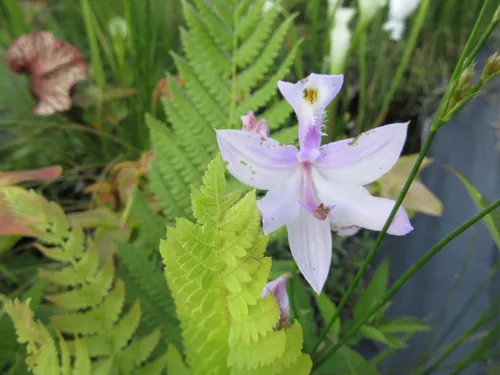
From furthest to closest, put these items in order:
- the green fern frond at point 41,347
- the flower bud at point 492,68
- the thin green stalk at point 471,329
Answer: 1. the thin green stalk at point 471,329
2. the green fern frond at point 41,347
3. the flower bud at point 492,68

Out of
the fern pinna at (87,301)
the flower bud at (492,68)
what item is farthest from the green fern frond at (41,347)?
the flower bud at (492,68)

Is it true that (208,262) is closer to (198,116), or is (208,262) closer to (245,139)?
(245,139)

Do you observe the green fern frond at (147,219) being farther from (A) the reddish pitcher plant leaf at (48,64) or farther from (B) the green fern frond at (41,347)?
(A) the reddish pitcher plant leaf at (48,64)

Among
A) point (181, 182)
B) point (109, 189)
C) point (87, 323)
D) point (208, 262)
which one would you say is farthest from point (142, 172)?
point (208, 262)

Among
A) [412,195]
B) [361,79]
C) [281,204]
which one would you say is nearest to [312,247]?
[281,204]

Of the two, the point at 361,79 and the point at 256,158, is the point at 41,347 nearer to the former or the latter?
the point at 256,158
